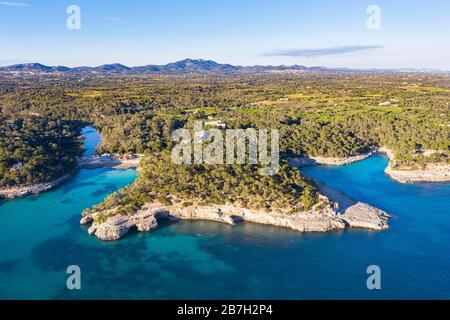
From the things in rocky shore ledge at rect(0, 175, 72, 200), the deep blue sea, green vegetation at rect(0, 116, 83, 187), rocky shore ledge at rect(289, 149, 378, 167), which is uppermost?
green vegetation at rect(0, 116, 83, 187)

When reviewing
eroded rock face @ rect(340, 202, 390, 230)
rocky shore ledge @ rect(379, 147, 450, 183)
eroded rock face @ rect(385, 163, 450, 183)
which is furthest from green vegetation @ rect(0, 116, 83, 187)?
eroded rock face @ rect(385, 163, 450, 183)

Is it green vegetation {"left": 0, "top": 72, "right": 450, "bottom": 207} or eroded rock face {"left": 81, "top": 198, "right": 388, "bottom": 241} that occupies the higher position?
green vegetation {"left": 0, "top": 72, "right": 450, "bottom": 207}

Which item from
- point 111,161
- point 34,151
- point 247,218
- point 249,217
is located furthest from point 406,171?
point 34,151

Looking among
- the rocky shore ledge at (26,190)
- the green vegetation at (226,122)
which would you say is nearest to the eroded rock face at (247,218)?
the green vegetation at (226,122)

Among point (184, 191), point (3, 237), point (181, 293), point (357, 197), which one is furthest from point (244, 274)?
point (3, 237)

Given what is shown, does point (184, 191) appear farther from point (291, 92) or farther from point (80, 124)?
point (291, 92)

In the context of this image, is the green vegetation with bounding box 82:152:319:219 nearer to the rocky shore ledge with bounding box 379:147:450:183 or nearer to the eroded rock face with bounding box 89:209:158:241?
the eroded rock face with bounding box 89:209:158:241

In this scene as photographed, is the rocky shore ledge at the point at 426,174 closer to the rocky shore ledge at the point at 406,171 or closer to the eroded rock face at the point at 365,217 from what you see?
the rocky shore ledge at the point at 406,171

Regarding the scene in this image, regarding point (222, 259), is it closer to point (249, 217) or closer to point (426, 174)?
point (249, 217)
